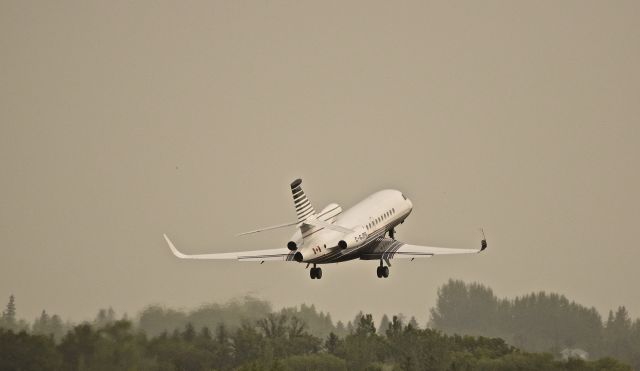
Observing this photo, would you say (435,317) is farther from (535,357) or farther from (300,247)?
(300,247)

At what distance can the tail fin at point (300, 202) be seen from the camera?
104 m

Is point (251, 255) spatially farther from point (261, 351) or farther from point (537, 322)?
point (537, 322)

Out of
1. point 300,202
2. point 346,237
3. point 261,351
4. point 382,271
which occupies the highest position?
point 300,202

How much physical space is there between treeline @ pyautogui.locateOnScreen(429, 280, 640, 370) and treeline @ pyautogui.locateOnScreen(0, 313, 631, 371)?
22251 mm

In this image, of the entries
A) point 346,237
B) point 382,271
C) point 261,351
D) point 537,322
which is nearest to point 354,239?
point 346,237

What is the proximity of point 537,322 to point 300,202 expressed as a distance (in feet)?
237

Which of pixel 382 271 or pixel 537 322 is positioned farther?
pixel 537 322

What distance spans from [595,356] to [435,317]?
22.6m

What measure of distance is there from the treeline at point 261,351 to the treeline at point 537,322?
22.3 meters

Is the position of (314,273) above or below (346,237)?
below

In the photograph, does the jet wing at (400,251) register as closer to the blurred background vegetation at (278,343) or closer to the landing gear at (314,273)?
the landing gear at (314,273)

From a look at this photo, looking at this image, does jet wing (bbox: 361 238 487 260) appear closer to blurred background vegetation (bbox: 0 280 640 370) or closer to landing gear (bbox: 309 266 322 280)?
landing gear (bbox: 309 266 322 280)

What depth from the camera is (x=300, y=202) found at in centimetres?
10431

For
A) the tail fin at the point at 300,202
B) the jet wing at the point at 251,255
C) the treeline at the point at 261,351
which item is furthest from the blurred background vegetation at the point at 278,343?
the tail fin at the point at 300,202
